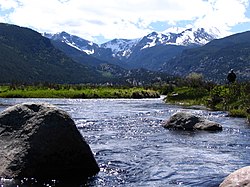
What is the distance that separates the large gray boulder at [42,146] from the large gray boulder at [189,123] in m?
22.8

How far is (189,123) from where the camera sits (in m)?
44.7

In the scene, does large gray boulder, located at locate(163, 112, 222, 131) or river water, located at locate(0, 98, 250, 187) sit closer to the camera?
river water, located at locate(0, 98, 250, 187)

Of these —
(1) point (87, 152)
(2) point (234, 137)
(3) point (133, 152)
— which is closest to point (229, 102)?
(2) point (234, 137)

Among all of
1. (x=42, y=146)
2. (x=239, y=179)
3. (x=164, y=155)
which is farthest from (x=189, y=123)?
(x=239, y=179)

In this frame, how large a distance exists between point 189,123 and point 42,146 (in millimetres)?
25733

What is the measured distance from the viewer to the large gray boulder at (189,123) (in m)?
44.4

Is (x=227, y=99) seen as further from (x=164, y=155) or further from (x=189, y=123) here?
(x=164, y=155)

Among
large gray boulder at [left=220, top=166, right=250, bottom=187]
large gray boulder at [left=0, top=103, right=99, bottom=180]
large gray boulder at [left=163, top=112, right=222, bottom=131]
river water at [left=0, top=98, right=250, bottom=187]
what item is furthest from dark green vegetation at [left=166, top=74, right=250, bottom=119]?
large gray boulder at [left=220, top=166, right=250, bottom=187]

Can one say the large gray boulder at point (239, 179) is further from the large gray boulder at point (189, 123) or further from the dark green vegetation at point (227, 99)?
the dark green vegetation at point (227, 99)

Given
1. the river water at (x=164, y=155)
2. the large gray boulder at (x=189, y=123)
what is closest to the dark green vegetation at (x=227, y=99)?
the large gray boulder at (x=189, y=123)

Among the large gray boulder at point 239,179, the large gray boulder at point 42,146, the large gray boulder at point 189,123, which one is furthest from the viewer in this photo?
the large gray boulder at point 189,123

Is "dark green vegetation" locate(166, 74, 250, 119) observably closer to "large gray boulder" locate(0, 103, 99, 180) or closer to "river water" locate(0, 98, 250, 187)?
"river water" locate(0, 98, 250, 187)

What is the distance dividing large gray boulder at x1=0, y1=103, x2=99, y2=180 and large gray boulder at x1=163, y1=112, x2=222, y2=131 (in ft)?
74.9

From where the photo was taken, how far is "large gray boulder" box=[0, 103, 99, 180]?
21328mm
